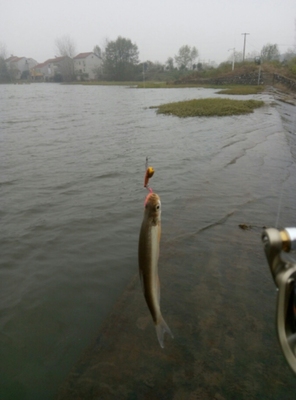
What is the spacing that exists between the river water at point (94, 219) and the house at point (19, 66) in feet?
367

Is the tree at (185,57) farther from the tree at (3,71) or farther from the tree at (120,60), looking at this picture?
the tree at (3,71)

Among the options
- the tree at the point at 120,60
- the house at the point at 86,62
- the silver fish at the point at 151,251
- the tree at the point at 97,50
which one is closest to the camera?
the silver fish at the point at 151,251

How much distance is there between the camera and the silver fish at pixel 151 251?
169cm

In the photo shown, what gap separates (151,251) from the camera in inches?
72.4

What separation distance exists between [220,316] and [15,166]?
8.48m

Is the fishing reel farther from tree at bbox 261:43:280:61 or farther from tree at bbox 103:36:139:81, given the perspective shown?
tree at bbox 261:43:280:61

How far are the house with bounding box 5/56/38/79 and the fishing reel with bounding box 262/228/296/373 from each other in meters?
122

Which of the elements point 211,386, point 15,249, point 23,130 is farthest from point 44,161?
point 211,386

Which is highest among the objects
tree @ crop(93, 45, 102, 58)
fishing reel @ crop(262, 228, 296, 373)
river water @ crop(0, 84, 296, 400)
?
tree @ crop(93, 45, 102, 58)

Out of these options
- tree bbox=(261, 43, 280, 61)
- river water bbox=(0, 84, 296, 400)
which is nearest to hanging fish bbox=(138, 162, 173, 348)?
river water bbox=(0, 84, 296, 400)

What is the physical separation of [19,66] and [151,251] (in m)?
144

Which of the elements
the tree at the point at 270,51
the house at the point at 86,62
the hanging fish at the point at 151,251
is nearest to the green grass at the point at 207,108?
the hanging fish at the point at 151,251

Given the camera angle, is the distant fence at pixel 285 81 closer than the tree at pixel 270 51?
Yes

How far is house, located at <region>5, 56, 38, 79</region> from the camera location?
11007 cm
